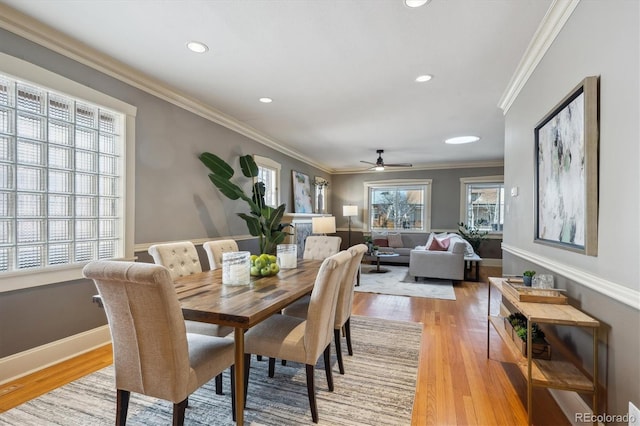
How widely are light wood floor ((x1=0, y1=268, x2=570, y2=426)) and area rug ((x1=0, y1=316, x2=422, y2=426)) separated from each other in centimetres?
11

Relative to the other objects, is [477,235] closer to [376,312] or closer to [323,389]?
[376,312]

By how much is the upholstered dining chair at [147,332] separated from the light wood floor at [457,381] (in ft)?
3.97

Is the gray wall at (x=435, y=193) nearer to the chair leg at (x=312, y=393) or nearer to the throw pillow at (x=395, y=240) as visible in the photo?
the throw pillow at (x=395, y=240)

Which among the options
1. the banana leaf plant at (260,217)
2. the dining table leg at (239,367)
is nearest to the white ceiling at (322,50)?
the banana leaf plant at (260,217)

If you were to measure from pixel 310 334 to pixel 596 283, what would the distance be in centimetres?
150

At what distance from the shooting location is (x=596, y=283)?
1.50 m

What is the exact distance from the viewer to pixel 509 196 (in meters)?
3.29

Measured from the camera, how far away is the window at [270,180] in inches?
212

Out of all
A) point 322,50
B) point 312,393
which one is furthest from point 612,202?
point 322,50

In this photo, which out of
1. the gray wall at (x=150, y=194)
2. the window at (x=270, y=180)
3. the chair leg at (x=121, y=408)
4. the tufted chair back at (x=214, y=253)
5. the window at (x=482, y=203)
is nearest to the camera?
the chair leg at (x=121, y=408)

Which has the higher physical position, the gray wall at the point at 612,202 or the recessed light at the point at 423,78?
the recessed light at the point at 423,78

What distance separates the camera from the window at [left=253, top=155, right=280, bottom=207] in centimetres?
538

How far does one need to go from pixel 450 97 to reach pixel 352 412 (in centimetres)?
327

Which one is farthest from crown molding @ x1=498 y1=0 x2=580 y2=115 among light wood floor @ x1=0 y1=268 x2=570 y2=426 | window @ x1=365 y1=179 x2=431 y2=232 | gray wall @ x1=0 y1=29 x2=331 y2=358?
window @ x1=365 y1=179 x2=431 y2=232
